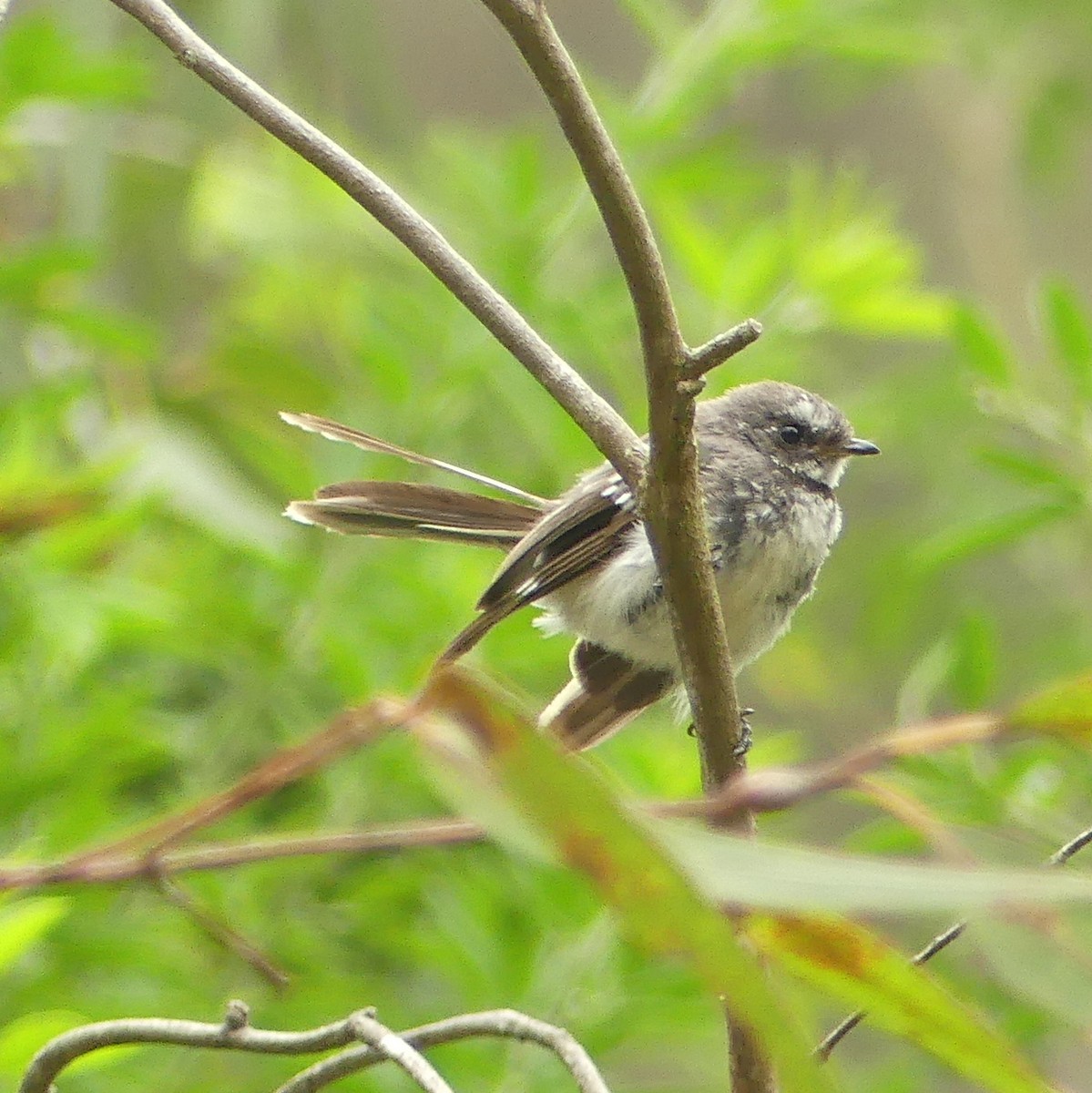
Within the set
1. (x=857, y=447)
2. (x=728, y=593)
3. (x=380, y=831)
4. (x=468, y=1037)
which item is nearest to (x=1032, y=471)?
(x=728, y=593)

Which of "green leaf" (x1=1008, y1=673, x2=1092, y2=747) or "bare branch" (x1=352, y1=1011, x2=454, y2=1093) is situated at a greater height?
"green leaf" (x1=1008, y1=673, x2=1092, y2=747)

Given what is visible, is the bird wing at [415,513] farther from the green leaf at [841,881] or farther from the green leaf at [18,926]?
the green leaf at [841,881]

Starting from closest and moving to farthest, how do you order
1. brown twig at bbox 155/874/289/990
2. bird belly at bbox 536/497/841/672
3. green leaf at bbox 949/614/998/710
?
brown twig at bbox 155/874/289/990, green leaf at bbox 949/614/998/710, bird belly at bbox 536/497/841/672

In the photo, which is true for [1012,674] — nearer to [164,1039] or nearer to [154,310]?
[154,310]

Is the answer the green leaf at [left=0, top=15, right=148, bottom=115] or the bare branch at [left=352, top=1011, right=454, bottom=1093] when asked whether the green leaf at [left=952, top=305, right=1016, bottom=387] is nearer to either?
the green leaf at [left=0, top=15, right=148, bottom=115]

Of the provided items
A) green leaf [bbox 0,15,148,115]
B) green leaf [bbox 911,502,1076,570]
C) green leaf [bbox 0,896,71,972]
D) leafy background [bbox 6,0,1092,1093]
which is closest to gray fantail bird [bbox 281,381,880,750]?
leafy background [bbox 6,0,1092,1093]

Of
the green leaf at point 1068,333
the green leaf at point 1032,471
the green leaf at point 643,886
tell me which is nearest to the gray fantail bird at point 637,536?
the green leaf at point 1032,471

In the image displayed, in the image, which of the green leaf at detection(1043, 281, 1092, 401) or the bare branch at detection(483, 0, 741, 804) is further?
the green leaf at detection(1043, 281, 1092, 401)
